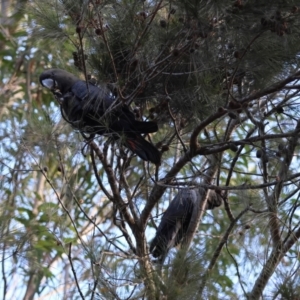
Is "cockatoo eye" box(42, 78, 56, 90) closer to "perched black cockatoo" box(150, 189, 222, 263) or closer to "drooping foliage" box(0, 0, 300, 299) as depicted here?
"drooping foliage" box(0, 0, 300, 299)

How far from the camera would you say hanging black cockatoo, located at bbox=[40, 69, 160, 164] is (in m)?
2.33

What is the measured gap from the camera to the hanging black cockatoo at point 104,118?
7.65 feet

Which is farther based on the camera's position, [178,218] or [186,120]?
[178,218]

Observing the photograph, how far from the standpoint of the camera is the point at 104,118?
7.75ft

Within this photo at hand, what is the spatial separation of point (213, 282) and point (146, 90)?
0.62 m

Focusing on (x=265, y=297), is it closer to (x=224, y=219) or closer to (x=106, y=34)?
(x=106, y=34)

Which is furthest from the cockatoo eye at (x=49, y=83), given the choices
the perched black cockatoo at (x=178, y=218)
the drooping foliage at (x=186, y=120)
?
the perched black cockatoo at (x=178, y=218)

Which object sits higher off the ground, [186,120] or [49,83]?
[49,83]

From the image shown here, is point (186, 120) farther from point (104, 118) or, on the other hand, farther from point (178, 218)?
point (178, 218)

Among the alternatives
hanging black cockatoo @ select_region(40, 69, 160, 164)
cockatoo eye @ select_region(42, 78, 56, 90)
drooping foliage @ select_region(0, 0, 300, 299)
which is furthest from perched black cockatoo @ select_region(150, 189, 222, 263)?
cockatoo eye @ select_region(42, 78, 56, 90)

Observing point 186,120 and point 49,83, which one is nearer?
point 186,120

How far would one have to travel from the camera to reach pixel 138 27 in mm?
2277

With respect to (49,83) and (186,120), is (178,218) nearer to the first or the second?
(186,120)

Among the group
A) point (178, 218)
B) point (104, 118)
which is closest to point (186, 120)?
point (104, 118)
